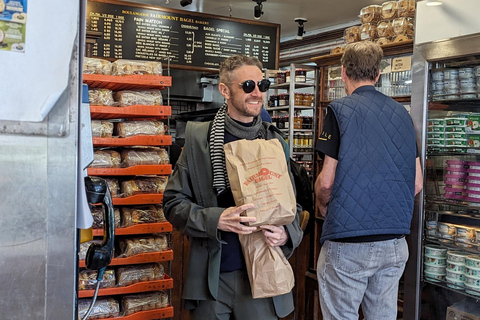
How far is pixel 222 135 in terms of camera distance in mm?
1986

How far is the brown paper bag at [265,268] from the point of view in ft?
5.91

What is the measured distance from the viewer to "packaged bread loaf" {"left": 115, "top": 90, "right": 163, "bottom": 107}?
2.87 meters

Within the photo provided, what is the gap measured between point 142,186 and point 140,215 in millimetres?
170

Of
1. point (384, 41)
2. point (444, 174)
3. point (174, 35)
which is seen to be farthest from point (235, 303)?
point (174, 35)

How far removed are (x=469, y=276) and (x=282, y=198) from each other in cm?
164

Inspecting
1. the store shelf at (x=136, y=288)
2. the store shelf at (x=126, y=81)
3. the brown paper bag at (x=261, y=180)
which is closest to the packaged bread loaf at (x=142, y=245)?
the store shelf at (x=136, y=288)

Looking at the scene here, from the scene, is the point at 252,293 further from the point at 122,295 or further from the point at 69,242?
the point at 122,295

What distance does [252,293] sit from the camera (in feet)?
6.00

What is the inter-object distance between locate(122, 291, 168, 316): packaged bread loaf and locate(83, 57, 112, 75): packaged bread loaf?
4.33 feet

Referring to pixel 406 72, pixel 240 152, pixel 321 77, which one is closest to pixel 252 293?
pixel 240 152

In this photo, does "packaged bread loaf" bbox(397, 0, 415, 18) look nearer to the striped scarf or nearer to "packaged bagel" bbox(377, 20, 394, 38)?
"packaged bagel" bbox(377, 20, 394, 38)

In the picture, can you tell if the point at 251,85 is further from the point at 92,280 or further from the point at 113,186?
the point at 92,280

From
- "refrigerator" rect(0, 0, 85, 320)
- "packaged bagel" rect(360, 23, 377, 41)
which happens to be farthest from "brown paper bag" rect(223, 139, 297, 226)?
"packaged bagel" rect(360, 23, 377, 41)

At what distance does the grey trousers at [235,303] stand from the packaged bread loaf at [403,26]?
2313 mm
